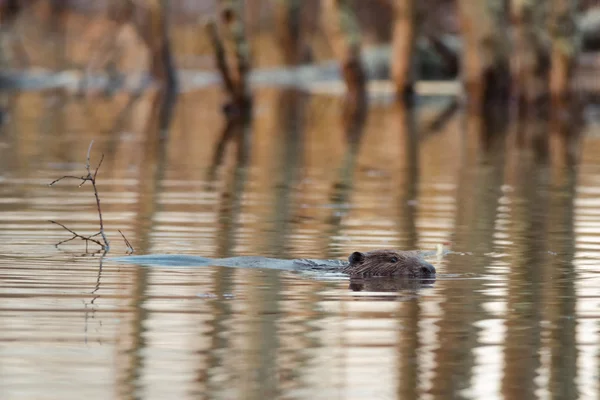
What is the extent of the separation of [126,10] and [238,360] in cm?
3390

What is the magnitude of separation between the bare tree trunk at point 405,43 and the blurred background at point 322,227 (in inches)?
2.7

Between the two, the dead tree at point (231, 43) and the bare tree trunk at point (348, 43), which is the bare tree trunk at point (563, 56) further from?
the dead tree at point (231, 43)

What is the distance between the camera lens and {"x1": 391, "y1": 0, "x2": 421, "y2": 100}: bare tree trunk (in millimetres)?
36594

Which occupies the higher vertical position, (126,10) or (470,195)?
(126,10)

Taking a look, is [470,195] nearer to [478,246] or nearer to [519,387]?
[478,246]

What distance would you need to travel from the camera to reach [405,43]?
3688 cm

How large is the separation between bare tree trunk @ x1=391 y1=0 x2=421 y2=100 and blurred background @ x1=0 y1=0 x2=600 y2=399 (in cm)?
7

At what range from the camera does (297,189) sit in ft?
55.9

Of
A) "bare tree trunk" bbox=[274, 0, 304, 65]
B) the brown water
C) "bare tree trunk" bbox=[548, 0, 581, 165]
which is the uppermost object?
"bare tree trunk" bbox=[274, 0, 304, 65]

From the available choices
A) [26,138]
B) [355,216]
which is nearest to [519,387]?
[355,216]

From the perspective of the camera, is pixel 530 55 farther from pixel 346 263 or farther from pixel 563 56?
pixel 346 263

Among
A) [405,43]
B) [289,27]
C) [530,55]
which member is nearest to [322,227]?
[530,55]

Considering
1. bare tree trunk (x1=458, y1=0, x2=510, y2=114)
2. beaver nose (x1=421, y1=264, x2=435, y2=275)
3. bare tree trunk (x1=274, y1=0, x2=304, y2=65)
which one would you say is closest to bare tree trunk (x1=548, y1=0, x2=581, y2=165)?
bare tree trunk (x1=458, y1=0, x2=510, y2=114)

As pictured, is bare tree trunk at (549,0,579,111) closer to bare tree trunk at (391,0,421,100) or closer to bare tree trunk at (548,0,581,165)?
bare tree trunk at (548,0,581,165)
